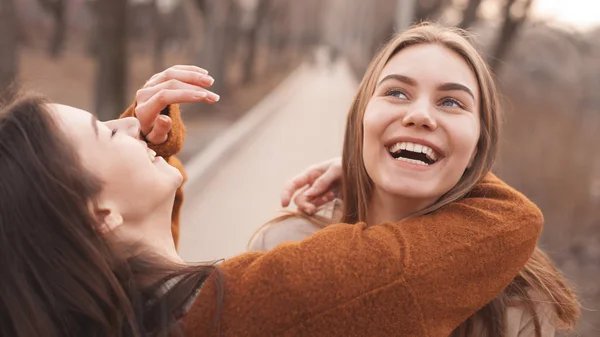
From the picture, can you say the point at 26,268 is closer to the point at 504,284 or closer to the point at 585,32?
the point at 504,284

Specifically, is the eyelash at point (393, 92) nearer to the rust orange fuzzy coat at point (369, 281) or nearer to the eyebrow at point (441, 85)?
the eyebrow at point (441, 85)

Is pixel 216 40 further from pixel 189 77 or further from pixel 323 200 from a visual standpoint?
pixel 189 77

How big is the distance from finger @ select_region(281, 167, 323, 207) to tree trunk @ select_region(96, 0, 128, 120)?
16.8ft

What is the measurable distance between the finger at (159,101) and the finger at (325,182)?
0.63 metres

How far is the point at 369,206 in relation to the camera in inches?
84.0

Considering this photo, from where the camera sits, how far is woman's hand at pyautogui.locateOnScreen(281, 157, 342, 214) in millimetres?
2332

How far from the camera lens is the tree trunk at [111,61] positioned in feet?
23.0

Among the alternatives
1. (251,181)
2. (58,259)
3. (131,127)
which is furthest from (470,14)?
(58,259)

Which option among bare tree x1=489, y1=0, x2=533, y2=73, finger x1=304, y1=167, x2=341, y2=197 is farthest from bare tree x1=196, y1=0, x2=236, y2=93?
finger x1=304, y1=167, x2=341, y2=197

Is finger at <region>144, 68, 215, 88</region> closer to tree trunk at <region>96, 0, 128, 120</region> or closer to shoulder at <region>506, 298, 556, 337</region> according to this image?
shoulder at <region>506, 298, 556, 337</region>

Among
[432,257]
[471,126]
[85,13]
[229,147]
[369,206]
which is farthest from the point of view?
[85,13]

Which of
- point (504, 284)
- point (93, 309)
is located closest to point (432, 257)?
point (504, 284)

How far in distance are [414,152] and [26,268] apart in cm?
109

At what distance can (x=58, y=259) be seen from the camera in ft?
4.51
